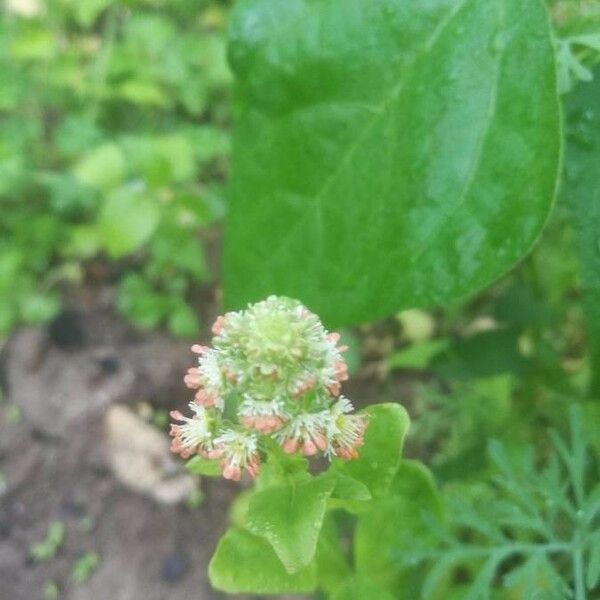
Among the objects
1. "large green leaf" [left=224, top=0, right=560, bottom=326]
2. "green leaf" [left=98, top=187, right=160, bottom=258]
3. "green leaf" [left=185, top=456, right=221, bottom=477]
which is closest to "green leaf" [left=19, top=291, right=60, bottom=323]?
"green leaf" [left=98, top=187, right=160, bottom=258]

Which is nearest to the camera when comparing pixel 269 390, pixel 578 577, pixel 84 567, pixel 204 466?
pixel 269 390

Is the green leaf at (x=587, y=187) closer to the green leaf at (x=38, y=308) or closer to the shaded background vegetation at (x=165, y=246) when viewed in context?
the shaded background vegetation at (x=165, y=246)

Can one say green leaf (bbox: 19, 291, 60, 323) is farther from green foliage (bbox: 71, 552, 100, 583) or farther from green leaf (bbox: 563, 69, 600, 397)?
green leaf (bbox: 563, 69, 600, 397)

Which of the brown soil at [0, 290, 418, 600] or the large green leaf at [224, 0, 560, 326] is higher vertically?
the large green leaf at [224, 0, 560, 326]

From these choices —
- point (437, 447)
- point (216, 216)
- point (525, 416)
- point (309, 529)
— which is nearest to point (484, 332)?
point (525, 416)

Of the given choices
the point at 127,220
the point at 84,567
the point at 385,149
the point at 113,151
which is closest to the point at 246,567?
the point at 385,149

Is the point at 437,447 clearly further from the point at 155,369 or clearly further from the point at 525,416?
the point at 155,369

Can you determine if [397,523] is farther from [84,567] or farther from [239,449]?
[84,567]
